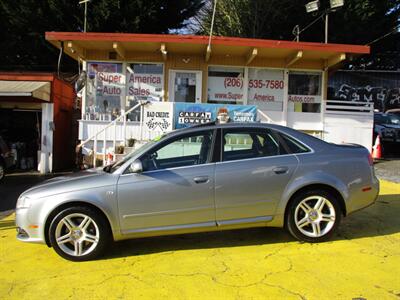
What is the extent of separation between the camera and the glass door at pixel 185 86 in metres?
13.3

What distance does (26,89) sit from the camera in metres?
11.9

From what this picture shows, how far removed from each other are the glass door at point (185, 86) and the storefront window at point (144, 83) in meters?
0.35

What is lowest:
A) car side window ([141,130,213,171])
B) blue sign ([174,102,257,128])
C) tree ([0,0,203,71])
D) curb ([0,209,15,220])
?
curb ([0,209,15,220])

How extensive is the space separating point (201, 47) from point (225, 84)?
61.1 inches

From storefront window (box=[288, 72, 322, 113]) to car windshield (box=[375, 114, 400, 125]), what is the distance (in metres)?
5.21

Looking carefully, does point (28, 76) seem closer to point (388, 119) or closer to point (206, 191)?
point (206, 191)

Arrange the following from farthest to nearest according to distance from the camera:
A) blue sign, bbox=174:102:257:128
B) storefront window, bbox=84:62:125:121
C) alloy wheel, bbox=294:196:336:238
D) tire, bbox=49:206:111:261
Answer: storefront window, bbox=84:62:125:121 < blue sign, bbox=174:102:257:128 < alloy wheel, bbox=294:196:336:238 < tire, bbox=49:206:111:261

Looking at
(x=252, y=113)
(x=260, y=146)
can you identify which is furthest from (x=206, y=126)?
(x=252, y=113)

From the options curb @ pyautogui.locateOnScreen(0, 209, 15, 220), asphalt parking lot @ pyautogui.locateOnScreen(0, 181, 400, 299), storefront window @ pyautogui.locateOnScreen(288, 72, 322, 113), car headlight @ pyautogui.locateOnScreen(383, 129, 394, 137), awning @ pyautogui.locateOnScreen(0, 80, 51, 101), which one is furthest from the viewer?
car headlight @ pyautogui.locateOnScreen(383, 129, 394, 137)

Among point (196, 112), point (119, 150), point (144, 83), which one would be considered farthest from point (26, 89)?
point (196, 112)

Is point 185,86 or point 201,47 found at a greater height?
point 201,47

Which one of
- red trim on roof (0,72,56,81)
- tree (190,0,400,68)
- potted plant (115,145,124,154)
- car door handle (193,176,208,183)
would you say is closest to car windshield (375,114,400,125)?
tree (190,0,400,68)

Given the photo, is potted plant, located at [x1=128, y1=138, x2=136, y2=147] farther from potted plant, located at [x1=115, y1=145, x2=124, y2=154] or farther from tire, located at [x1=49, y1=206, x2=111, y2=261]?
tire, located at [x1=49, y1=206, x2=111, y2=261]

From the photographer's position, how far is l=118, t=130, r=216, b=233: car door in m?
4.85
